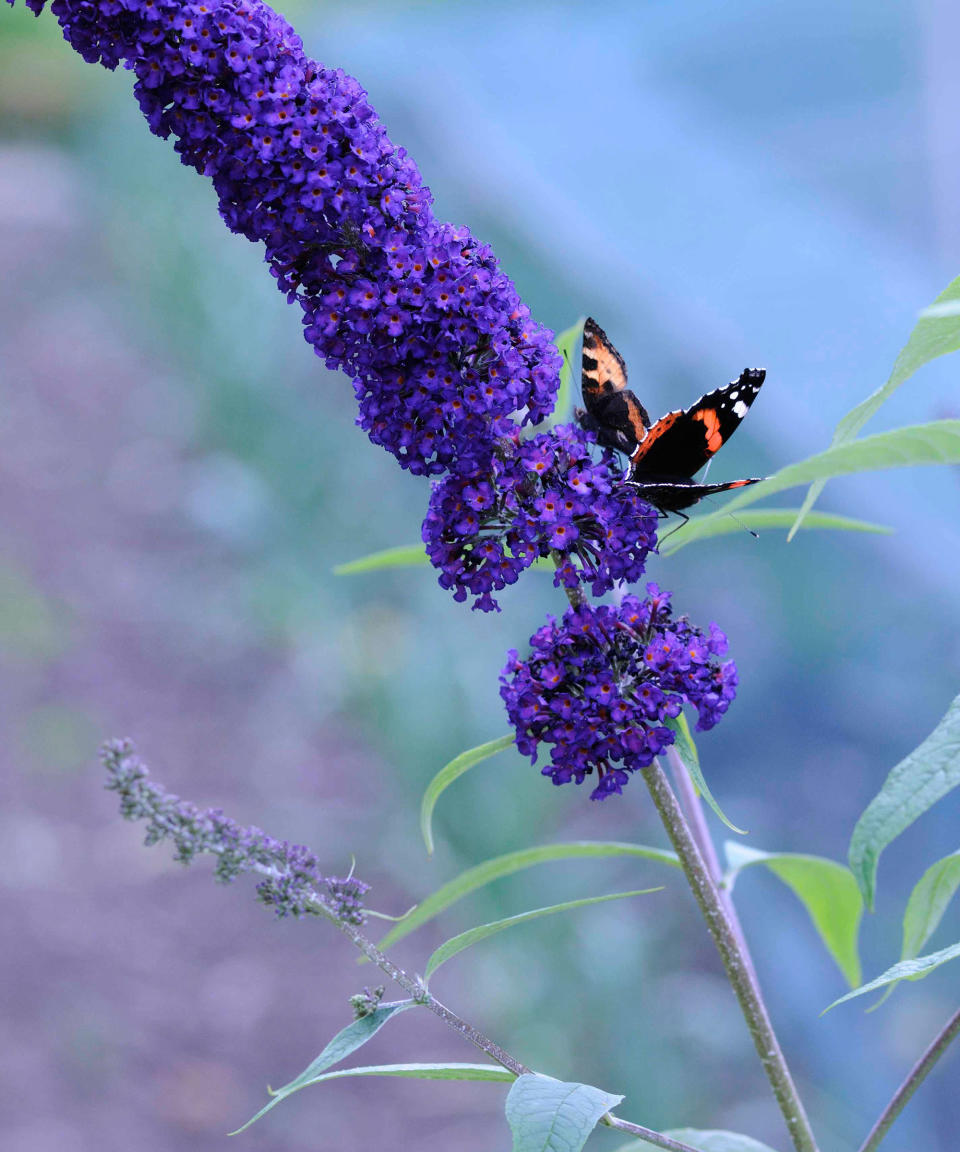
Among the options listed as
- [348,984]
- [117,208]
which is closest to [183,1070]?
[348,984]

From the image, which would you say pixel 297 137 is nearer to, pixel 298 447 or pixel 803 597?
pixel 803 597

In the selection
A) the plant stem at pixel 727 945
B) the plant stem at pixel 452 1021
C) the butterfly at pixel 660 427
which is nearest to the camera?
the plant stem at pixel 452 1021

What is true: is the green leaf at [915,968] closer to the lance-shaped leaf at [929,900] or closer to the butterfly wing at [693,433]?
the lance-shaped leaf at [929,900]

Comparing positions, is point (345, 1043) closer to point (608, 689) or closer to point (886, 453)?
point (608, 689)

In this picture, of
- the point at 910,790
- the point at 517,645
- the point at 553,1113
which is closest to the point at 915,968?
the point at 910,790

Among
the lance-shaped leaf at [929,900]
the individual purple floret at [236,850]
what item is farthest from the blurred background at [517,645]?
the individual purple floret at [236,850]

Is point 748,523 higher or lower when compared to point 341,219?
lower
